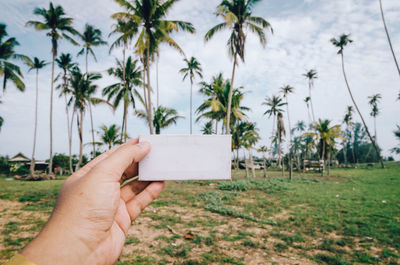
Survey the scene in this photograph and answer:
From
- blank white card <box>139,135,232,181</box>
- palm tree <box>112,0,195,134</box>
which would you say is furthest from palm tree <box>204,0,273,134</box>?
blank white card <box>139,135,232,181</box>

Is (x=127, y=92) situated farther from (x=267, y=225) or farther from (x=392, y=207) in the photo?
(x=392, y=207)

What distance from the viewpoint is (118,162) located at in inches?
60.2

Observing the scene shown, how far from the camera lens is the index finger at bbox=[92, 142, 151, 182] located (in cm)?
148

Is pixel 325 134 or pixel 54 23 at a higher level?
pixel 54 23

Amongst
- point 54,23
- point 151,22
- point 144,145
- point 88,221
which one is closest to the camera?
point 88,221

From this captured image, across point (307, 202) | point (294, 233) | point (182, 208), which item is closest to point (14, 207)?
point (182, 208)

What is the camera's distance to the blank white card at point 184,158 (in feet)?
5.69

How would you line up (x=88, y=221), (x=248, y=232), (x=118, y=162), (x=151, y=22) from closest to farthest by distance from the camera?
1. (x=88, y=221)
2. (x=118, y=162)
3. (x=248, y=232)
4. (x=151, y=22)

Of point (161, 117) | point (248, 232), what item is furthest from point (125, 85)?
point (248, 232)

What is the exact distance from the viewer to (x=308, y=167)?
37.4m

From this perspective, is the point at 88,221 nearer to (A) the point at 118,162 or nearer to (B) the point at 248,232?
(A) the point at 118,162

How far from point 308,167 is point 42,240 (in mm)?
41937

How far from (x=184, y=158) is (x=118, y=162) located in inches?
20.1

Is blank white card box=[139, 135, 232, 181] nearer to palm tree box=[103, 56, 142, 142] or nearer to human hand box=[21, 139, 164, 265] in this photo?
human hand box=[21, 139, 164, 265]
